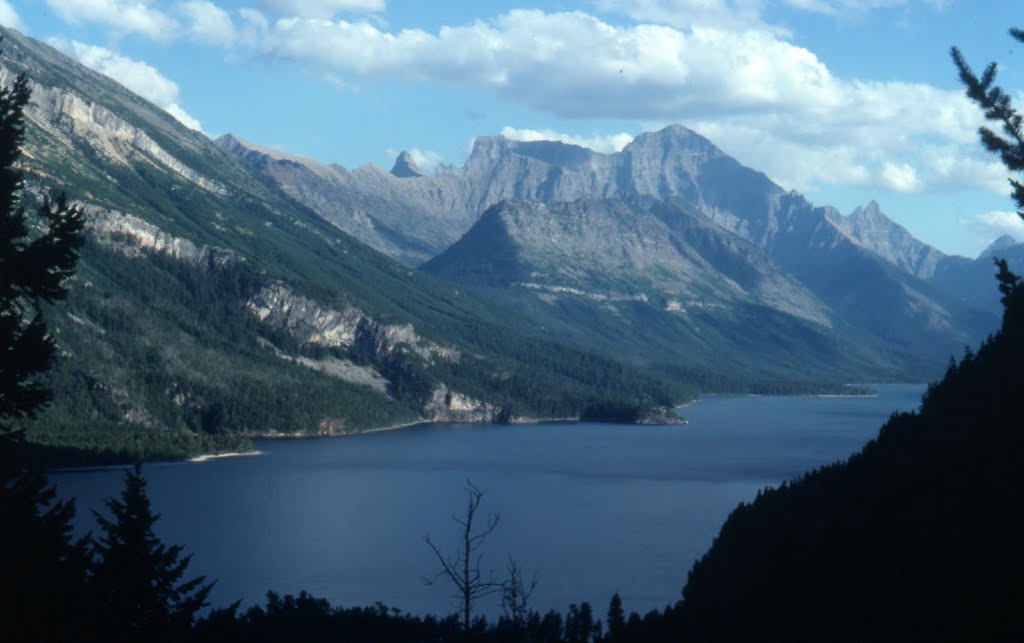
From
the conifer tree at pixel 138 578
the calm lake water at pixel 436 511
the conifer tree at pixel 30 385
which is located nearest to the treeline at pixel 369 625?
the calm lake water at pixel 436 511

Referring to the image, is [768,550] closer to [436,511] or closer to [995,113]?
[995,113]

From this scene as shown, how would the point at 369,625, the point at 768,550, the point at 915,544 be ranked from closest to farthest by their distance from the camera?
the point at 915,544 → the point at 768,550 → the point at 369,625

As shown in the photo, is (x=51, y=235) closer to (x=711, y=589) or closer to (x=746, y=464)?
(x=711, y=589)

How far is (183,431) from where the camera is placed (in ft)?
632

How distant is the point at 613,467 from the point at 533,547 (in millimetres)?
69460

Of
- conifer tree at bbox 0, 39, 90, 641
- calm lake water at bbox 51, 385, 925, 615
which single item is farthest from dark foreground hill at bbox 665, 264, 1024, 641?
calm lake water at bbox 51, 385, 925, 615

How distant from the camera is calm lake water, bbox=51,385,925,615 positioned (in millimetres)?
86375

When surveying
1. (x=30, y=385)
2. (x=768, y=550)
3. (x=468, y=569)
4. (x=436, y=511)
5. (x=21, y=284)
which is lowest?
(x=436, y=511)

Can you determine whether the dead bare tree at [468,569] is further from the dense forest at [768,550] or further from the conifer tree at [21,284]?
the conifer tree at [21,284]

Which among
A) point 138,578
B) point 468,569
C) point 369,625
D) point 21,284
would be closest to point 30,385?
point 21,284

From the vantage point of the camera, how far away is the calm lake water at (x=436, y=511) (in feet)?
283

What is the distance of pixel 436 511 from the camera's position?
397ft

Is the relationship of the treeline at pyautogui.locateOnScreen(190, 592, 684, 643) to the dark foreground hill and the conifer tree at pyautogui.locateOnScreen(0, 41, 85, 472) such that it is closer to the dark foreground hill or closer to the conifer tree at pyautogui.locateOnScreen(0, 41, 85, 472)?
the dark foreground hill

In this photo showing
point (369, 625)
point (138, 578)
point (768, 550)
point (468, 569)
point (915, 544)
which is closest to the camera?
point (468, 569)
